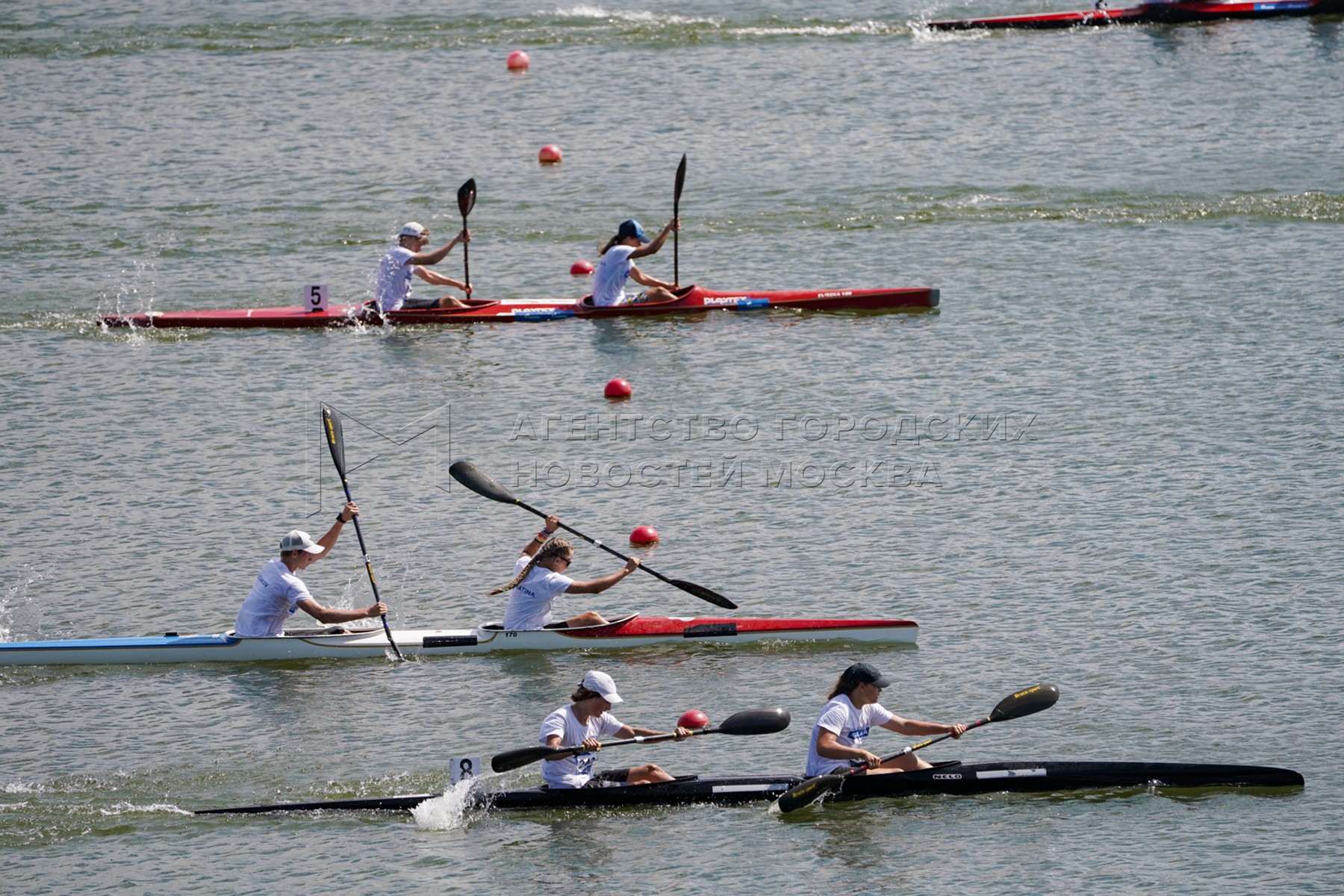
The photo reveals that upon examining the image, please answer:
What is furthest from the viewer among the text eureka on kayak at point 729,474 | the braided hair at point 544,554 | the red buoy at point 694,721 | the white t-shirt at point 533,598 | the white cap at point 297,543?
the text eureka on kayak at point 729,474

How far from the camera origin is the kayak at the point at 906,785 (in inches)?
518

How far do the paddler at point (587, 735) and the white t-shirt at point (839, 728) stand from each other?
967 millimetres

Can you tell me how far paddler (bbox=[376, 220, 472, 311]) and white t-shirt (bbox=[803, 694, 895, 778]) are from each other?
1250 cm

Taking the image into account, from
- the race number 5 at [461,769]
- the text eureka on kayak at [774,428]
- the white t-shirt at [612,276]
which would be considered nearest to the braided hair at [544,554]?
the race number 5 at [461,769]

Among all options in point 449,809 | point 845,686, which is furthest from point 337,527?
point 845,686

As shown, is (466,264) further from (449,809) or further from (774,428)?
(449,809)

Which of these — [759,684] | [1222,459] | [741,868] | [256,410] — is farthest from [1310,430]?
[256,410]

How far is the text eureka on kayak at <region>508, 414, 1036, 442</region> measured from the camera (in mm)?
20844

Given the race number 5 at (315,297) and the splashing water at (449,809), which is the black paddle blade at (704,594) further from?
the race number 5 at (315,297)

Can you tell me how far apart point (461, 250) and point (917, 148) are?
8.90 m

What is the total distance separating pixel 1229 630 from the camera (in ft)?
52.2

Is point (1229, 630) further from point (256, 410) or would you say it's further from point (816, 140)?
point (816, 140)

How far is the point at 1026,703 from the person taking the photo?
13.4 m

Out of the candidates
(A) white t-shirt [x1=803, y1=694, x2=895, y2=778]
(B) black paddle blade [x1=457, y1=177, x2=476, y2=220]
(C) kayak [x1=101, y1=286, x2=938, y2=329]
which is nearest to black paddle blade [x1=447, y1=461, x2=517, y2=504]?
(A) white t-shirt [x1=803, y1=694, x2=895, y2=778]
